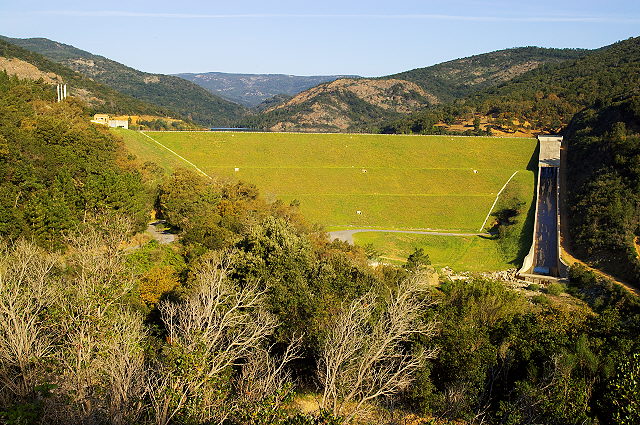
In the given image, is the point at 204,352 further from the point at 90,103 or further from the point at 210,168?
the point at 90,103

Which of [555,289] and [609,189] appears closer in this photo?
[555,289]

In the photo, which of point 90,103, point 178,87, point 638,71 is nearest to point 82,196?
point 90,103

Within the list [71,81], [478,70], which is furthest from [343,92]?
[71,81]

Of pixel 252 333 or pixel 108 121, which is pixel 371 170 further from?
pixel 252 333

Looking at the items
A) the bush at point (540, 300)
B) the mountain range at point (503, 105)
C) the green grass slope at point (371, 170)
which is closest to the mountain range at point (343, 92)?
the mountain range at point (503, 105)

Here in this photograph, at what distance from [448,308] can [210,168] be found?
3645cm

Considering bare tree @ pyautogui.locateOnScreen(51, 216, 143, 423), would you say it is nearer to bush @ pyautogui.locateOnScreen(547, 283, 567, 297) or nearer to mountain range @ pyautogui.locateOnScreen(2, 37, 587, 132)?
bush @ pyautogui.locateOnScreen(547, 283, 567, 297)

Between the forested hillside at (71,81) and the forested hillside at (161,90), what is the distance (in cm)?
5735

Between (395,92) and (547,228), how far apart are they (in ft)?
358

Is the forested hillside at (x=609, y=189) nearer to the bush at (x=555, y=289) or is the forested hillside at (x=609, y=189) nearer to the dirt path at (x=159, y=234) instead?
the bush at (x=555, y=289)

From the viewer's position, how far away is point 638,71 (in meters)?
73.4

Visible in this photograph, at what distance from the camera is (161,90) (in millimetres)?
167875

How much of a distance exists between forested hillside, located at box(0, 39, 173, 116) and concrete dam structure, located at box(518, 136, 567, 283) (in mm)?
65050

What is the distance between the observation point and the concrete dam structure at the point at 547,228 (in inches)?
1427
